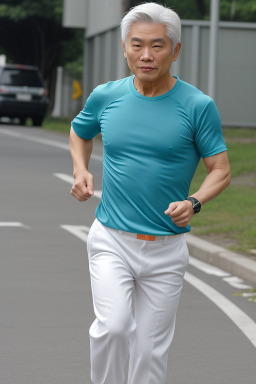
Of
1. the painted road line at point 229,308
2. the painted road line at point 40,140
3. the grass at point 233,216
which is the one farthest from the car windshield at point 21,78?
the painted road line at point 229,308

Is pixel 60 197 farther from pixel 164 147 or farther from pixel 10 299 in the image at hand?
pixel 164 147

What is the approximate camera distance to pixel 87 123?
15.1ft

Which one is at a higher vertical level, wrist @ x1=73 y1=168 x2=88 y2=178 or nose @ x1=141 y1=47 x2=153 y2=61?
nose @ x1=141 y1=47 x2=153 y2=61

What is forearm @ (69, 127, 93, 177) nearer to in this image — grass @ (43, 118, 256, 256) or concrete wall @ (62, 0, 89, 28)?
grass @ (43, 118, 256, 256)

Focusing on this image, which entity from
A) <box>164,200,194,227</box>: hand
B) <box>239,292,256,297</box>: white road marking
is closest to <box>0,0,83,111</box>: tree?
<box>239,292,256,297</box>: white road marking

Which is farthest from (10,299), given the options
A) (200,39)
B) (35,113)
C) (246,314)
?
(35,113)

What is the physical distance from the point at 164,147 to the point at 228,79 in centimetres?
2804

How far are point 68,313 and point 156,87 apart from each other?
3.55 m

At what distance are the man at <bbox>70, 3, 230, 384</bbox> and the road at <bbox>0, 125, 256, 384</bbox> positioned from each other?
1519mm

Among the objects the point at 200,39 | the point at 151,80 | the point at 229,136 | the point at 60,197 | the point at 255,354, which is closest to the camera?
the point at 151,80

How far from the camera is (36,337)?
686 cm

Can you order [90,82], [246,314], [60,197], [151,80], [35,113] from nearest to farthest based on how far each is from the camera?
1. [151,80]
2. [246,314]
3. [60,197]
4. [35,113]
5. [90,82]

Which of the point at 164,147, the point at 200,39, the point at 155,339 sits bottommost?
the point at 200,39

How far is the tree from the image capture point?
5275 centimetres
